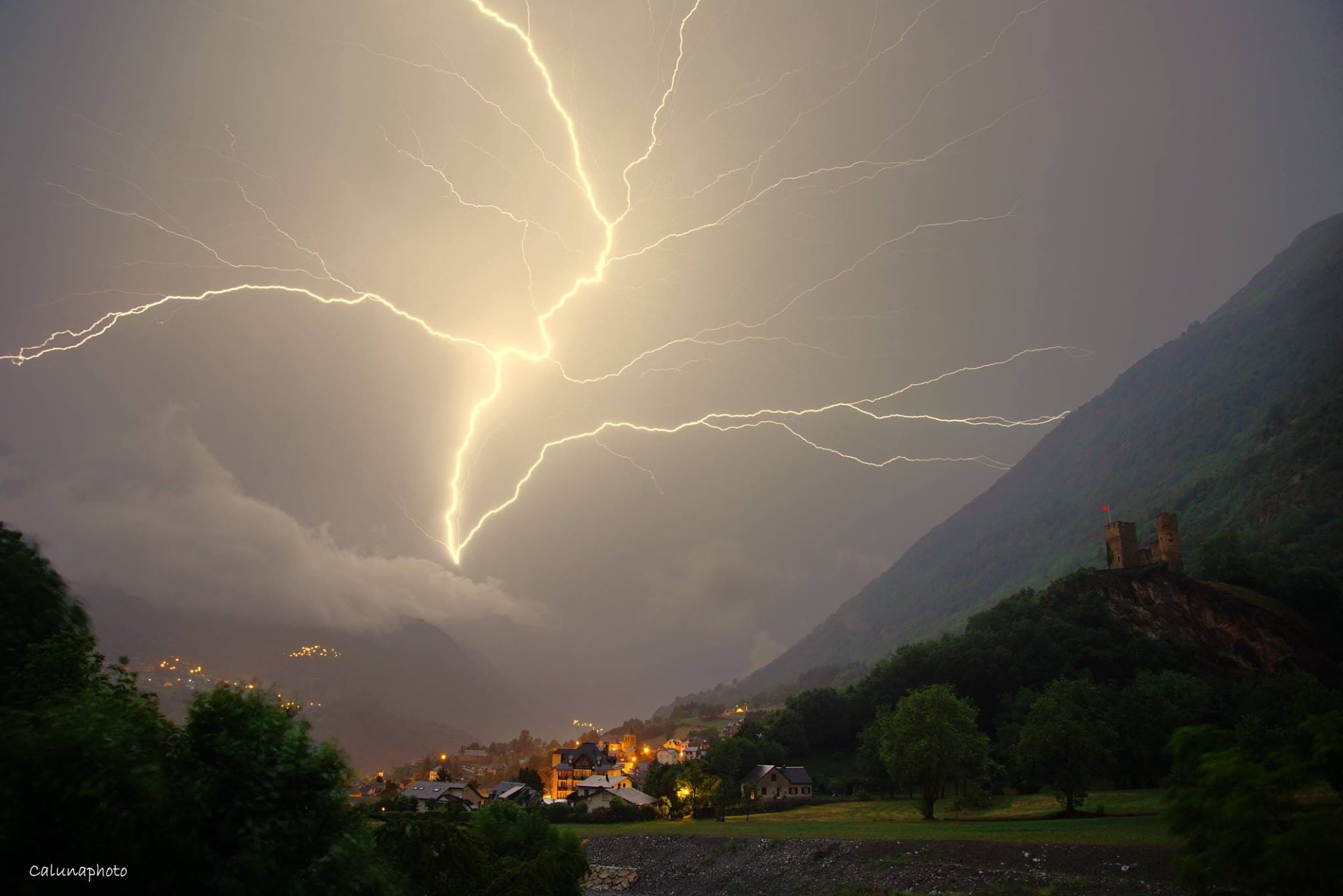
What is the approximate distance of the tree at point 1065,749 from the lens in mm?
32125

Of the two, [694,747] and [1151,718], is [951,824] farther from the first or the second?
[694,747]

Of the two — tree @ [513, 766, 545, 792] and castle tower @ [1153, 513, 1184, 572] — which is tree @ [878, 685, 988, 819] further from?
castle tower @ [1153, 513, 1184, 572]

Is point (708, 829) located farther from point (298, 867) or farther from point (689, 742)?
point (689, 742)

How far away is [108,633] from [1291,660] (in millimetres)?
245923

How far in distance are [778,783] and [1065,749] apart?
3169 centimetres

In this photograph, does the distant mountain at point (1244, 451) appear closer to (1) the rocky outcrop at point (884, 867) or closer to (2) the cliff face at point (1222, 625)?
(2) the cliff face at point (1222, 625)

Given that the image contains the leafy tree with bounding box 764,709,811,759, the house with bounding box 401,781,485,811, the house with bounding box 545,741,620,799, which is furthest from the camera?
the house with bounding box 545,741,620,799

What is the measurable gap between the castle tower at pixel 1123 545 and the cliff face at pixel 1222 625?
5.72 m

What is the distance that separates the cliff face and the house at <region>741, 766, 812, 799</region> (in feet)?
114

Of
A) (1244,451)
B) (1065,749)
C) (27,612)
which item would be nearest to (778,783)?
(1065,749)

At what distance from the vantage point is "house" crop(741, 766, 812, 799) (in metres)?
58.4

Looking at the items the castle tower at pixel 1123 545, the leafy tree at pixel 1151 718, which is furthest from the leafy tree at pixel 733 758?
the castle tower at pixel 1123 545

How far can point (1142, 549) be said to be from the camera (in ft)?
254

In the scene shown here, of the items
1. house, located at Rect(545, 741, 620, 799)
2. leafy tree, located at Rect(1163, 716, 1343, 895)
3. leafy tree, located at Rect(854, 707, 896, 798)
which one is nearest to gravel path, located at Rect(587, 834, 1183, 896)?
leafy tree, located at Rect(1163, 716, 1343, 895)
